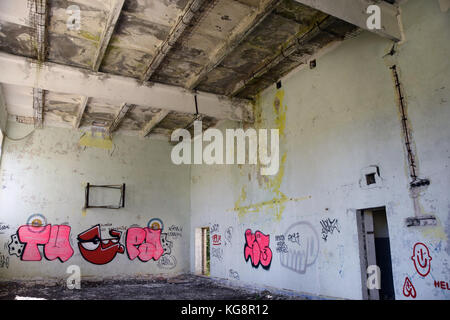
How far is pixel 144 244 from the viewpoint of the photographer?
11883mm

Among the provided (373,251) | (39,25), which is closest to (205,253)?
(373,251)

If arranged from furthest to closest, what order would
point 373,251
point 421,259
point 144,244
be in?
point 144,244
point 373,251
point 421,259

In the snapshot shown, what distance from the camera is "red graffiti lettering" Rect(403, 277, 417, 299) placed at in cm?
511

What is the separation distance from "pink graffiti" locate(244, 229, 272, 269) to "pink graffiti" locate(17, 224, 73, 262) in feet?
18.4

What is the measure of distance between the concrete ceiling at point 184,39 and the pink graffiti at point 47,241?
161 inches

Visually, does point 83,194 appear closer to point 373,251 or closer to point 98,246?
point 98,246

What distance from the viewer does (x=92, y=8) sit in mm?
6105

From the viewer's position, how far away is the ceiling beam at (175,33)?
5906mm

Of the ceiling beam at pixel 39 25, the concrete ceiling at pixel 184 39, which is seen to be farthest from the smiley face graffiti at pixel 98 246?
the ceiling beam at pixel 39 25

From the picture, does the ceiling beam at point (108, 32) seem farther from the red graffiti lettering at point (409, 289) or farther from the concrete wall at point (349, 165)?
the red graffiti lettering at point (409, 289)

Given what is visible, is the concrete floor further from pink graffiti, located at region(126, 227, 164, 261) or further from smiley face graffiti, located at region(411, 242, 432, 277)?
smiley face graffiti, located at region(411, 242, 432, 277)

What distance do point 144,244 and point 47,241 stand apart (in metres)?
2.94

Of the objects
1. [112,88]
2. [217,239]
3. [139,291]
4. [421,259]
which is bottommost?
[139,291]

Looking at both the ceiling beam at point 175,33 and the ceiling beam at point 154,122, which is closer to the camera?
the ceiling beam at point 175,33
